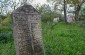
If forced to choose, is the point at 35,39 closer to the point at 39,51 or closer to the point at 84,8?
the point at 39,51

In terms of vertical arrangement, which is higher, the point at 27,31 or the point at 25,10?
the point at 25,10

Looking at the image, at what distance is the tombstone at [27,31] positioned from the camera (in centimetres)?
519

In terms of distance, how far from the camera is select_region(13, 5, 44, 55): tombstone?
17.0ft

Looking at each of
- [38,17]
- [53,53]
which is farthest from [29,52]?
[53,53]

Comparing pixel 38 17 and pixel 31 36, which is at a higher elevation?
pixel 38 17

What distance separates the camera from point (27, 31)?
5.29m

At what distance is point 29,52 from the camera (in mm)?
5387

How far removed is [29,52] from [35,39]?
0.35 metres

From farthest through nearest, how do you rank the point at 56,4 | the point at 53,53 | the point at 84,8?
the point at 84,8
the point at 56,4
the point at 53,53

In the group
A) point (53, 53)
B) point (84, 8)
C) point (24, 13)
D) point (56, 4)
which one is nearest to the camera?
point (24, 13)

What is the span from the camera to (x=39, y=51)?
551 centimetres

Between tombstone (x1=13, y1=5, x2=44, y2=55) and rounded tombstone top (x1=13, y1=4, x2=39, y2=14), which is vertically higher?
rounded tombstone top (x1=13, y1=4, x2=39, y2=14)

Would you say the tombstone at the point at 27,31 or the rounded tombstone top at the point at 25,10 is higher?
the rounded tombstone top at the point at 25,10

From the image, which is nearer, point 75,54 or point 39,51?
point 39,51
